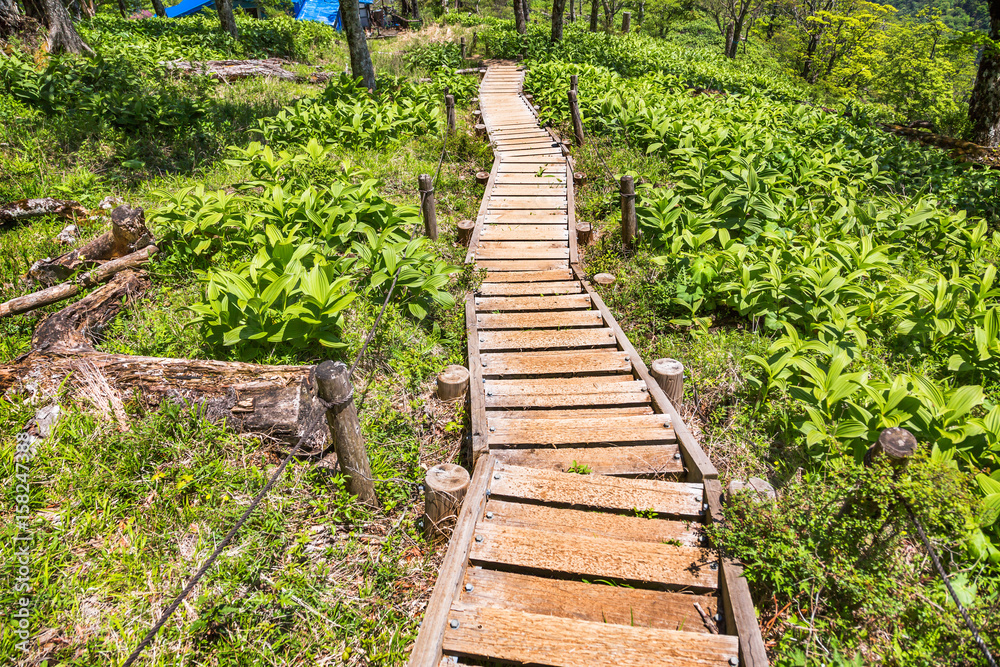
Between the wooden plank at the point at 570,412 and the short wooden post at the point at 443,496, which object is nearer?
the short wooden post at the point at 443,496

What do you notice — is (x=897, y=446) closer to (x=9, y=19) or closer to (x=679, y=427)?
(x=679, y=427)

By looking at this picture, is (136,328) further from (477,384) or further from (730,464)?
(730,464)

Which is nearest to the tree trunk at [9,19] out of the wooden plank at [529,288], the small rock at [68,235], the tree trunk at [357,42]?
the tree trunk at [357,42]

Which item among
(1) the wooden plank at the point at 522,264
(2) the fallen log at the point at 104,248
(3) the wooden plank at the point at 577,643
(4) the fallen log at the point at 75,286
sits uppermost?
(2) the fallen log at the point at 104,248

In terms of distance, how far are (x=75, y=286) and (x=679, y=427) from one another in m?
6.92

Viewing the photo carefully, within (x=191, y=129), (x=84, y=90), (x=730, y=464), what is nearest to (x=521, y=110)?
(x=191, y=129)

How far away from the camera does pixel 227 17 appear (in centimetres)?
1991

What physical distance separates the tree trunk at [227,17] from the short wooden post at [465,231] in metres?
17.9

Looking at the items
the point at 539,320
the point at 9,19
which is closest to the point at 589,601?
the point at 539,320

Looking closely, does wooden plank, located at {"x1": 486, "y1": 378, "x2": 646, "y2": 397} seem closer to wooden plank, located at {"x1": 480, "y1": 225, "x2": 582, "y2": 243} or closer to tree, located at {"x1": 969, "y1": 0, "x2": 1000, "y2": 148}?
wooden plank, located at {"x1": 480, "y1": 225, "x2": 582, "y2": 243}

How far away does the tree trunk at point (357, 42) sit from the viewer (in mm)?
13289

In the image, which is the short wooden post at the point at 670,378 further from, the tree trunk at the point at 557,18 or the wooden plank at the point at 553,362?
the tree trunk at the point at 557,18

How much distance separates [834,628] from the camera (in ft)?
10.4

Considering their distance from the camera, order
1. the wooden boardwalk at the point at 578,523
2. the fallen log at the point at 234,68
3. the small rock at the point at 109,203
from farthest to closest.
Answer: the fallen log at the point at 234,68 → the small rock at the point at 109,203 → the wooden boardwalk at the point at 578,523
